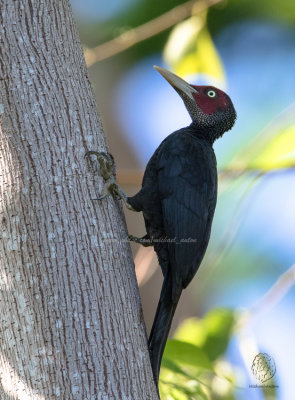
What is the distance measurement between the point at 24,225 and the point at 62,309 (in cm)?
37

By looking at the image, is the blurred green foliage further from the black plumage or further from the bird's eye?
the bird's eye

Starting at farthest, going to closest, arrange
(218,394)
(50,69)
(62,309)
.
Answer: (218,394), (50,69), (62,309)

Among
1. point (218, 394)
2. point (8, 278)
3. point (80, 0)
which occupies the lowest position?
point (218, 394)

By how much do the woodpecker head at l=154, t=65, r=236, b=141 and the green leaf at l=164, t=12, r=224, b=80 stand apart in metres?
0.12

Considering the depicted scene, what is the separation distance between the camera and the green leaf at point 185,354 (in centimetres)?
325

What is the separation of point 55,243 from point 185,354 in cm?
108

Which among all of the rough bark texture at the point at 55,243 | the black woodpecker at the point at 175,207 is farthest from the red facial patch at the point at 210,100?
the rough bark texture at the point at 55,243

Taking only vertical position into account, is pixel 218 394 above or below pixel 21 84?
below

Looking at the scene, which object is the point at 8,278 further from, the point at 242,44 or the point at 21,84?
the point at 242,44

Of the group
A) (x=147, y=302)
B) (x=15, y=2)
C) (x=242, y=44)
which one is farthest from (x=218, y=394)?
(x=242, y=44)

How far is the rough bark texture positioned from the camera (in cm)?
242

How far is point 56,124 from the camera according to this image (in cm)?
274

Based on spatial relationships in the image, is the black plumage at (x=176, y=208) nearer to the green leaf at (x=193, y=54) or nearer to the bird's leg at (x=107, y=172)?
the green leaf at (x=193, y=54)

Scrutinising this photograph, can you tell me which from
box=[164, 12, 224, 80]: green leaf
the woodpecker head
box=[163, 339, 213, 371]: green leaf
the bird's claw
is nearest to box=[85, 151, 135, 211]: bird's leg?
the bird's claw
